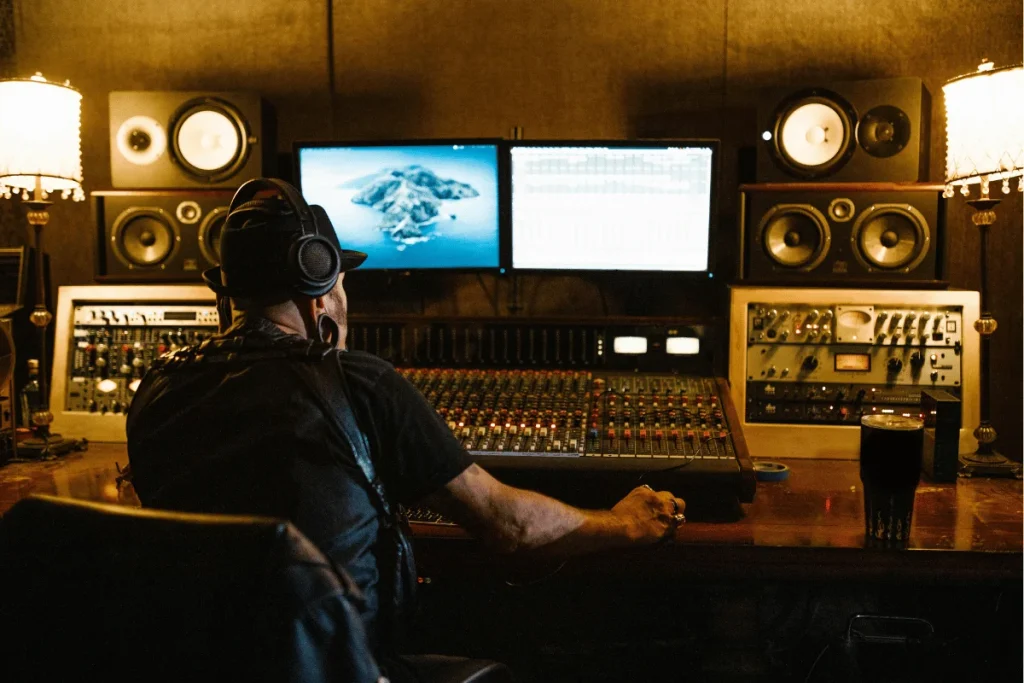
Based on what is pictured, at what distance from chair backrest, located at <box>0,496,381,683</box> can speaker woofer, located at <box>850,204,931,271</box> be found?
190 cm

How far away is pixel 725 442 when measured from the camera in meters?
1.74

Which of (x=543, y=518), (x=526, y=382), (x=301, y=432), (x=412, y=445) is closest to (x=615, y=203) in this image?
(x=526, y=382)

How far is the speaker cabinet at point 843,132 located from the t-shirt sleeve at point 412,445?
58.9 inches

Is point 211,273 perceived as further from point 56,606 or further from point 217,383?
point 56,606

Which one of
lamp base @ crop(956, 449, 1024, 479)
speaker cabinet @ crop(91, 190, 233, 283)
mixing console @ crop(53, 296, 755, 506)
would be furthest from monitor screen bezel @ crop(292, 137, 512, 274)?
lamp base @ crop(956, 449, 1024, 479)

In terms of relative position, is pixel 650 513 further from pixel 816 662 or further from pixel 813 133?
pixel 813 133

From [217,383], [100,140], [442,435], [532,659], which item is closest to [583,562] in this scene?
[442,435]

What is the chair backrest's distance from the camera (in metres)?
0.71

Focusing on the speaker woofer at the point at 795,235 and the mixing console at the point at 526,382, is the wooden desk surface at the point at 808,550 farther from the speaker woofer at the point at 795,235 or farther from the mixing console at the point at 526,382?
the speaker woofer at the point at 795,235

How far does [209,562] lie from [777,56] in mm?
2335

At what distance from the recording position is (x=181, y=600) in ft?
2.37

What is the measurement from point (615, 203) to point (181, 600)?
1749mm

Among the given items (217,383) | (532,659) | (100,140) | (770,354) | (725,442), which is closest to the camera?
(217,383)

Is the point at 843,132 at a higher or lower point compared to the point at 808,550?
higher
